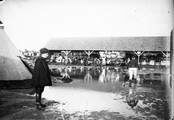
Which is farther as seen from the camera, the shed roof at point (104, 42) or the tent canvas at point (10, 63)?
the tent canvas at point (10, 63)

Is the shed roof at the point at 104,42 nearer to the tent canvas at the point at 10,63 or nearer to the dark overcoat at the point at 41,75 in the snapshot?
the dark overcoat at the point at 41,75

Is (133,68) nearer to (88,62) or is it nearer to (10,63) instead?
(88,62)

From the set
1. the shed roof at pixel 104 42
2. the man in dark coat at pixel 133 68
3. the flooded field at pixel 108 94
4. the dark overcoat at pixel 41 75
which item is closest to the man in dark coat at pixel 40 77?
the dark overcoat at pixel 41 75

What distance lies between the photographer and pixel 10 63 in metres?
4.09

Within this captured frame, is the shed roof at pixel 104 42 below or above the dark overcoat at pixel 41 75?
above

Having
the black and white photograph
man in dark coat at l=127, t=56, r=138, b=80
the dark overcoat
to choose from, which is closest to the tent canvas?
the black and white photograph

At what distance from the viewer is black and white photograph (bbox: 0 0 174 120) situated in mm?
3490

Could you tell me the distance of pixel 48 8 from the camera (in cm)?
405

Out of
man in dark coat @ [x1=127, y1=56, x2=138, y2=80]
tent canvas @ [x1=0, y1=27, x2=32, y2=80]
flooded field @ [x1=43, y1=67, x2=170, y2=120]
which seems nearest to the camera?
flooded field @ [x1=43, y1=67, x2=170, y2=120]

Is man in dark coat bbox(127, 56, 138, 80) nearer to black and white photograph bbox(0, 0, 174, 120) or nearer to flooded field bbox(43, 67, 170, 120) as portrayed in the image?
black and white photograph bbox(0, 0, 174, 120)

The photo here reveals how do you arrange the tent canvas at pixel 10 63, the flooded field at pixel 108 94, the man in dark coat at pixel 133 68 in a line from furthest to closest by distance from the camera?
the tent canvas at pixel 10 63 → the man in dark coat at pixel 133 68 → the flooded field at pixel 108 94

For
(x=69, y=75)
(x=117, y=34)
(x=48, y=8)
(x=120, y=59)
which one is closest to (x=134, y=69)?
(x=120, y=59)

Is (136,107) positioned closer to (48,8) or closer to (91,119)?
(91,119)

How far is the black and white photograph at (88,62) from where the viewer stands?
3.49m
